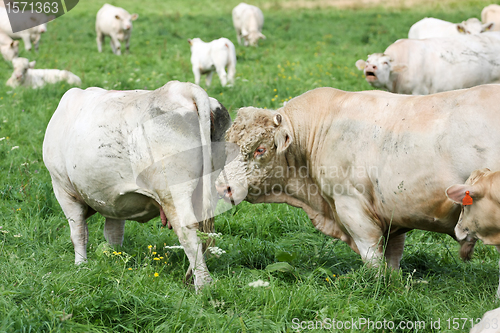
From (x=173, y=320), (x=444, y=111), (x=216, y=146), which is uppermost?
(x=444, y=111)

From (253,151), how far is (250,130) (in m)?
0.18

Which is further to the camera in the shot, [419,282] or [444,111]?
[419,282]

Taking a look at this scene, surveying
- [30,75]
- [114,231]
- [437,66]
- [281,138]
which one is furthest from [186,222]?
[30,75]

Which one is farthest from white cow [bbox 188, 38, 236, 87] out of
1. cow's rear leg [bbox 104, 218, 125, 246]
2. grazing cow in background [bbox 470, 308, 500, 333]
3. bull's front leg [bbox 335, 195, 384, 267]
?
grazing cow in background [bbox 470, 308, 500, 333]

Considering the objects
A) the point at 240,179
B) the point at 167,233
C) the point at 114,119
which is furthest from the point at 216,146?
the point at 167,233

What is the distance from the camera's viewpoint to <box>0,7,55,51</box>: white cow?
15.8 metres

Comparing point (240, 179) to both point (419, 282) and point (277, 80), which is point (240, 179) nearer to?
point (419, 282)

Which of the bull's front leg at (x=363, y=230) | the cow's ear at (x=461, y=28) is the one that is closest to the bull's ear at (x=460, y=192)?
the bull's front leg at (x=363, y=230)

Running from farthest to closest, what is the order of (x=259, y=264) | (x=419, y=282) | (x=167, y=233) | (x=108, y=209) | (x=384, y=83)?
1. (x=384, y=83)
2. (x=167, y=233)
3. (x=259, y=264)
4. (x=108, y=209)
5. (x=419, y=282)

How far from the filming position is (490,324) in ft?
9.23

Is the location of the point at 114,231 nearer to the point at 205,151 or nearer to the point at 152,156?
the point at 152,156

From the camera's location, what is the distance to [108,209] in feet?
14.2

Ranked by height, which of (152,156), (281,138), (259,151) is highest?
(152,156)

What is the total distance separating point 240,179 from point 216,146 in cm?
35
